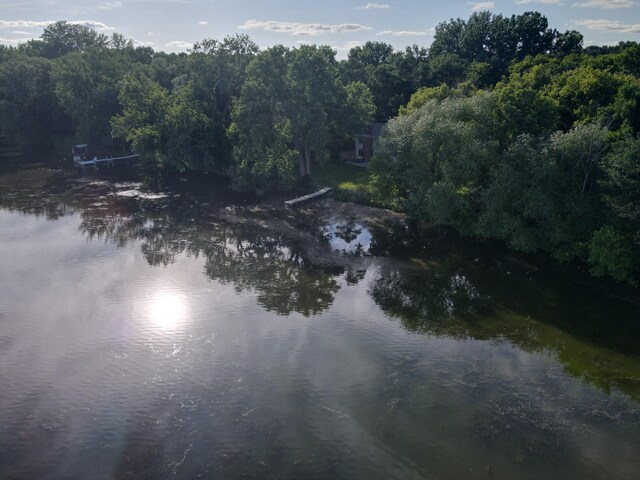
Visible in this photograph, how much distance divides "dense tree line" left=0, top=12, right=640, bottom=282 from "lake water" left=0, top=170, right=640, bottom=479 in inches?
198

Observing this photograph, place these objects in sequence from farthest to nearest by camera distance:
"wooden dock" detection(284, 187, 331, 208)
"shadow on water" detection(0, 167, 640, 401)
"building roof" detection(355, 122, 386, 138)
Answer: "building roof" detection(355, 122, 386, 138), "wooden dock" detection(284, 187, 331, 208), "shadow on water" detection(0, 167, 640, 401)

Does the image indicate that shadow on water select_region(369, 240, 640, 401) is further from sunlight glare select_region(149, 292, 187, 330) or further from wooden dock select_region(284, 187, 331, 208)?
wooden dock select_region(284, 187, 331, 208)

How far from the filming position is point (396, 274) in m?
37.4

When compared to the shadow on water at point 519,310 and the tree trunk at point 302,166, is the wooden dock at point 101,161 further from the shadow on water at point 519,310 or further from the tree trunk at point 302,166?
the shadow on water at point 519,310

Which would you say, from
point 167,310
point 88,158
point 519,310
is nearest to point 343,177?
point 519,310

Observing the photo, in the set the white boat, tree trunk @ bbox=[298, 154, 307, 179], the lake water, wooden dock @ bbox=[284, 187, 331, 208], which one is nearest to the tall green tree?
tree trunk @ bbox=[298, 154, 307, 179]

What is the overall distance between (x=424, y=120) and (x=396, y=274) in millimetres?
14601

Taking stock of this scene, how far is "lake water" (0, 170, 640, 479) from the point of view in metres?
20.4

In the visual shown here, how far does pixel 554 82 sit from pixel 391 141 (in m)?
16.1

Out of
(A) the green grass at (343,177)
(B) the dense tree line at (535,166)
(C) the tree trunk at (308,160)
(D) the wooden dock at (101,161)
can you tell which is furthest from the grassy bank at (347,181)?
(D) the wooden dock at (101,161)

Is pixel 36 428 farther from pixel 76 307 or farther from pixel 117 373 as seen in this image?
pixel 76 307

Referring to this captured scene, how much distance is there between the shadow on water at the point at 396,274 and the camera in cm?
2883

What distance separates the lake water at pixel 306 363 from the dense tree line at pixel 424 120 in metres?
5.03

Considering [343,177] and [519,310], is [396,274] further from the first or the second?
[343,177]
